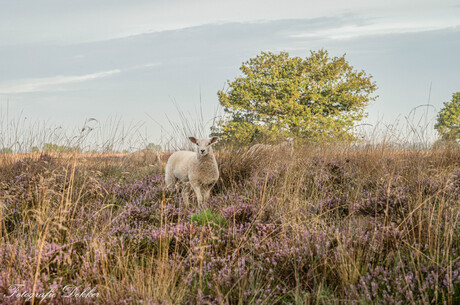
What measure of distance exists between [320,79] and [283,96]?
287 cm

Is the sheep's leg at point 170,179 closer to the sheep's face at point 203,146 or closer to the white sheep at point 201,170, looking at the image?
the white sheep at point 201,170

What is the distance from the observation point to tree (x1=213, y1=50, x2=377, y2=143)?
22.2m

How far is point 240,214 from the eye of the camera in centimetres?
516

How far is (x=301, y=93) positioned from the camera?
2366 cm

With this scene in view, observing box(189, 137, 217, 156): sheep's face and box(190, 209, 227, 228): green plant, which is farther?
box(189, 137, 217, 156): sheep's face

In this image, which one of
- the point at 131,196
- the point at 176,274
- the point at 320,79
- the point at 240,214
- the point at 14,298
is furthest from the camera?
the point at 320,79

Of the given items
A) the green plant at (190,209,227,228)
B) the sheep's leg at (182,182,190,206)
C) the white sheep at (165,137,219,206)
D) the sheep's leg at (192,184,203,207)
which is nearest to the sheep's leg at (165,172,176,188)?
the sheep's leg at (182,182,190,206)

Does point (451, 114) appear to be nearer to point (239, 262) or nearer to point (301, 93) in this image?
point (301, 93)

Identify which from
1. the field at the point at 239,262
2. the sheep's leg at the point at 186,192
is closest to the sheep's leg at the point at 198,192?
the sheep's leg at the point at 186,192

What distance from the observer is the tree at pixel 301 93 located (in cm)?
2216

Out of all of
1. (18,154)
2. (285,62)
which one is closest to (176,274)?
(18,154)

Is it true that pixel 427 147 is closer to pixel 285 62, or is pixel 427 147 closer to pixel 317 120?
pixel 317 120

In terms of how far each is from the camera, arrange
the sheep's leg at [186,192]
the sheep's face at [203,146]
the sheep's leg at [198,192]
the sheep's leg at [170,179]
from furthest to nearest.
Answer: the sheep's leg at [170,179]
the sheep's leg at [186,192]
the sheep's leg at [198,192]
the sheep's face at [203,146]

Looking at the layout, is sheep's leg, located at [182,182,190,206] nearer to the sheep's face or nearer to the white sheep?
the white sheep
